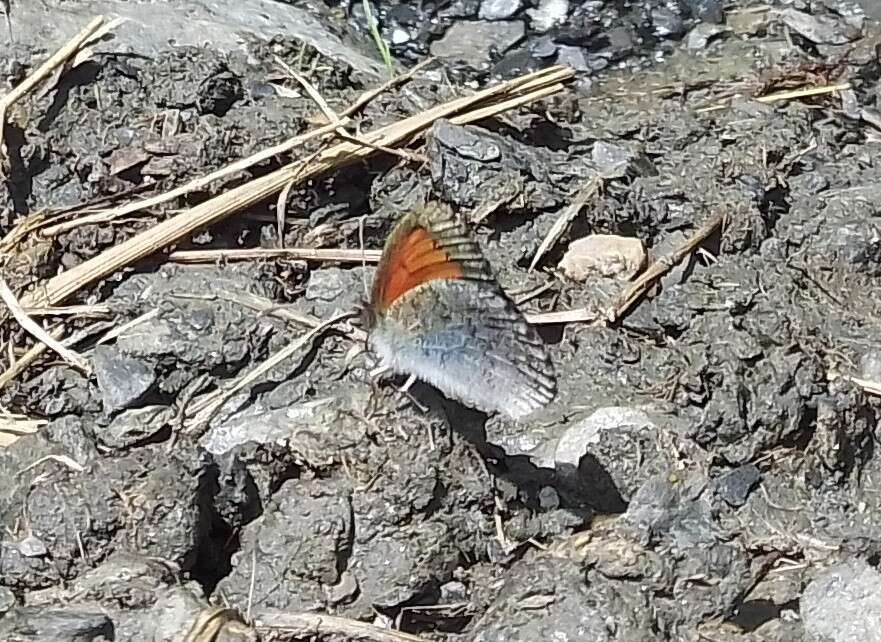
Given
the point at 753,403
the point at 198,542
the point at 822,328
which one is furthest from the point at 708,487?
the point at 198,542

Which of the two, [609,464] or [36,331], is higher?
[36,331]

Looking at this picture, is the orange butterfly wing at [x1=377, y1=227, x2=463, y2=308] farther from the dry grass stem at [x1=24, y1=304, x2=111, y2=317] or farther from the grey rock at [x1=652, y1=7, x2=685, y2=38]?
the grey rock at [x1=652, y1=7, x2=685, y2=38]

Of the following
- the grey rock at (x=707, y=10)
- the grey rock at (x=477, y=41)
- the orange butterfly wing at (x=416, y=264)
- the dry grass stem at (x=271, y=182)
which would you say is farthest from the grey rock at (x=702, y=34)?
the orange butterfly wing at (x=416, y=264)

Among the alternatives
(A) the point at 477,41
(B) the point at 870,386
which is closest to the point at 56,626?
(B) the point at 870,386

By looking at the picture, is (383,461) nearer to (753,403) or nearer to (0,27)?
(753,403)

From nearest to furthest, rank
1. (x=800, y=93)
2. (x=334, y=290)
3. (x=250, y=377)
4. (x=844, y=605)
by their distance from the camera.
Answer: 1. (x=844, y=605)
2. (x=250, y=377)
3. (x=334, y=290)
4. (x=800, y=93)

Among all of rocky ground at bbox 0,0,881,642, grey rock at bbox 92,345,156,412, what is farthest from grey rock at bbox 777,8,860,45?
grey rock at bbox 92,345,156,412

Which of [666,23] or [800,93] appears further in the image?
[666,23]

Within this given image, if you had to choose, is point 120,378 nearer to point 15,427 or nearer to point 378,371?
point 15,427
